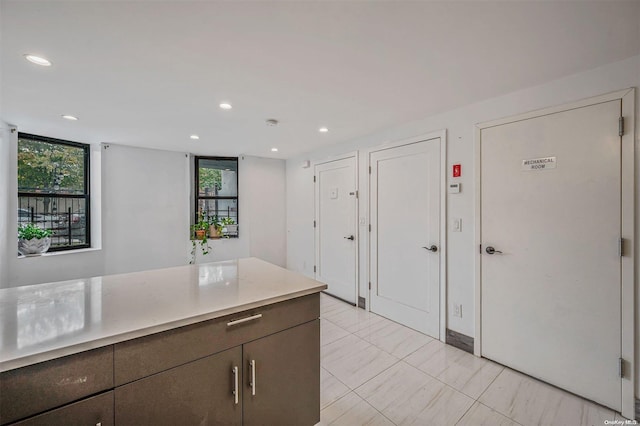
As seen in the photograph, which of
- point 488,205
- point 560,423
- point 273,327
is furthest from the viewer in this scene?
point 488,205

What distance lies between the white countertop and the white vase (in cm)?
266

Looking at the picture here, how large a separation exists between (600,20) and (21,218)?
5.67m

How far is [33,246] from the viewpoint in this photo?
3170mm

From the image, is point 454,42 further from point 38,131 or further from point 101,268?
point 101,268

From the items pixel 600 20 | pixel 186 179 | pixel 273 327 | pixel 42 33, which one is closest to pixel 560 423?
pixel 273 327

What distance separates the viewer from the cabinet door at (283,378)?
1241 millimetres

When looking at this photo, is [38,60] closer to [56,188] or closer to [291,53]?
[291,53]

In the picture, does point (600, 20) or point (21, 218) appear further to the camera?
point (21, 218)

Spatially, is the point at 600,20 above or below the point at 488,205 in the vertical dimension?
above

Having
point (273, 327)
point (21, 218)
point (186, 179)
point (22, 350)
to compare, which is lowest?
point (273, 327)

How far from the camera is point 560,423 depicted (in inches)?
63.6

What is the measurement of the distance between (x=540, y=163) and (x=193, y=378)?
2650mm

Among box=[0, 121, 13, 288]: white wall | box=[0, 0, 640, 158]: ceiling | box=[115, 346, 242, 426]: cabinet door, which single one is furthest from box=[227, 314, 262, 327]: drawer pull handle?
box=[0, 121, 13, 288]: white wall

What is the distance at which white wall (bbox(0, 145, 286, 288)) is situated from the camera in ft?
10.5
